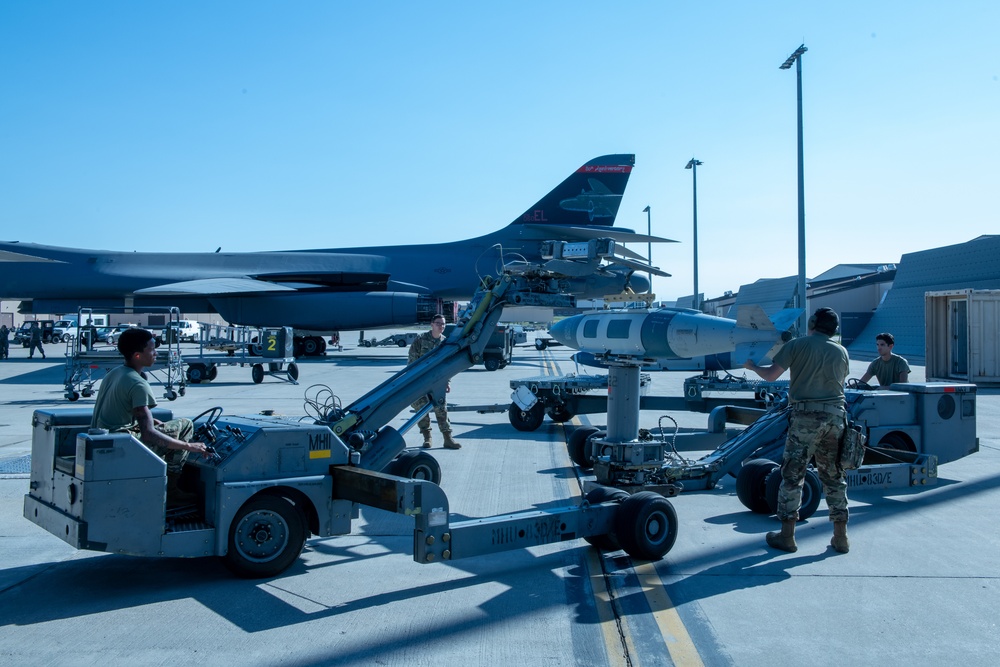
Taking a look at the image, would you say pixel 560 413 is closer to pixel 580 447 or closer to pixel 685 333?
pixel 580 447

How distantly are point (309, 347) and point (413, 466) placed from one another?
28.3m

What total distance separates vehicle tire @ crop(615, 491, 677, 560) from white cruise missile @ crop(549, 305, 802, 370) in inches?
68.7

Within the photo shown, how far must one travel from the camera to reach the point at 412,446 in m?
12.2

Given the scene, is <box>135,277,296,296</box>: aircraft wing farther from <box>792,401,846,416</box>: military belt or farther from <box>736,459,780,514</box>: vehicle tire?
<box>792,401,846,416</box>: military belt

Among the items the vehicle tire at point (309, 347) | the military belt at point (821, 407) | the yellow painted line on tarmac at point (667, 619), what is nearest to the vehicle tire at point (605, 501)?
the yellow painted line on tarmac at point (667, 619)

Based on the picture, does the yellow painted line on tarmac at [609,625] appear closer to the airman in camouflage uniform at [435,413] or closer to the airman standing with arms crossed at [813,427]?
the airman standing with arms crossed at [813,427]

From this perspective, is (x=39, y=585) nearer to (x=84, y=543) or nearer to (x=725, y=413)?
(x=84, y=543)

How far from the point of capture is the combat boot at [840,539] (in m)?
6.33

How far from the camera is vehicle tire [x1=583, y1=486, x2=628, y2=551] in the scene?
6258 millimetres

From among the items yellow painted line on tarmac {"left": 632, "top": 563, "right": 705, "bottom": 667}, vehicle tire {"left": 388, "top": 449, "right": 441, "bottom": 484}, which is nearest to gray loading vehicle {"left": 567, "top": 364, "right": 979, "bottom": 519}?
yellow painted line on tarmac {"left": 632, "top": 563, "right": 705, "bottom": 667}

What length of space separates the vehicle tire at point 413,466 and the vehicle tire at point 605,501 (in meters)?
2.08

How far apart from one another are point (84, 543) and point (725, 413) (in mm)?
7579

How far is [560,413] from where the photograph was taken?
13.5 m

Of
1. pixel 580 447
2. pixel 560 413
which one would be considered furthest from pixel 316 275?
pixel 580 447
